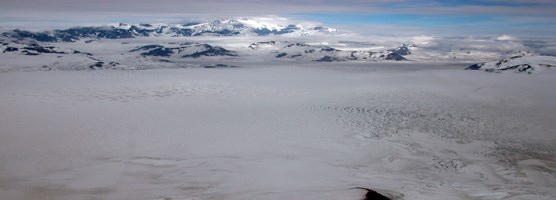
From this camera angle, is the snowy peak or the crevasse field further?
the snowy peak

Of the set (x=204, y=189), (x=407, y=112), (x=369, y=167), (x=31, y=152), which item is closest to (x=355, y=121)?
(x=407, y=112)

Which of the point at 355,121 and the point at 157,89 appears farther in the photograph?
the point at 157,89

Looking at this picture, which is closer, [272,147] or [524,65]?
[272,147]

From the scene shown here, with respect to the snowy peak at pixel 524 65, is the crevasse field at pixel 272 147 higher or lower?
lower

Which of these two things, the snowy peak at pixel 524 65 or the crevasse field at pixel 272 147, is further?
the snowy peak at pixel 524 65

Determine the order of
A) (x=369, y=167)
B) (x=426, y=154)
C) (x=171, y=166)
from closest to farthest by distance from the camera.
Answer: (x=171, y=166) → (x=369, y=167) → (x=426, y=154)

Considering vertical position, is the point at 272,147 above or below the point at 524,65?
below

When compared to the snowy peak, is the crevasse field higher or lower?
lower

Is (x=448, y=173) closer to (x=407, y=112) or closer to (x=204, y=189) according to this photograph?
(x=204, y=189)
